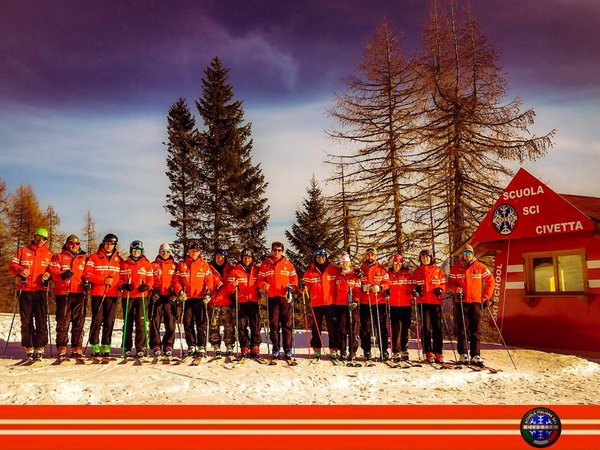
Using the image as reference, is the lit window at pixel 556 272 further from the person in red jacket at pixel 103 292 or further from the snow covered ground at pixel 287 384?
the person in red jacket at pixel 103 292

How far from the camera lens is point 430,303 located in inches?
429

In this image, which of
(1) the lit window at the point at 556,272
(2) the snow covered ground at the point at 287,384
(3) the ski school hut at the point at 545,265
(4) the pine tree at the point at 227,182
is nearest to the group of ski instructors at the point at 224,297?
(2) the snow covered ground at the point at 287,384

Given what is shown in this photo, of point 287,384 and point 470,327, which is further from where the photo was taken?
point 470,327

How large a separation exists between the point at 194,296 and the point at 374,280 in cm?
416

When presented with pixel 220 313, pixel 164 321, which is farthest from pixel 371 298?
pixel 164 321

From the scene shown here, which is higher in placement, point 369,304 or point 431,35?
point 431,35

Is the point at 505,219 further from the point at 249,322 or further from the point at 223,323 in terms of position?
the point at 223,323

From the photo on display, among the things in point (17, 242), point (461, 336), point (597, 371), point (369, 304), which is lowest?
point (597, 371)

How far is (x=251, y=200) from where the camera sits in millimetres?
26406
